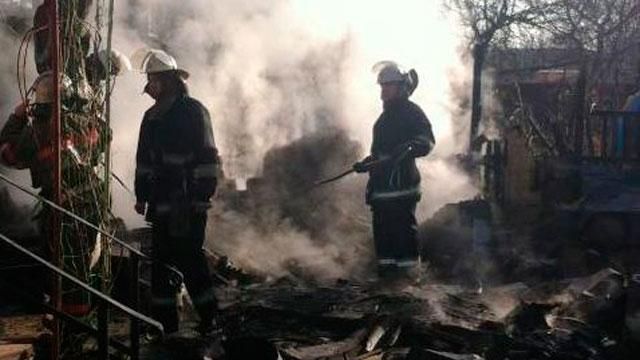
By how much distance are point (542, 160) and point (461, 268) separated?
3031 mm

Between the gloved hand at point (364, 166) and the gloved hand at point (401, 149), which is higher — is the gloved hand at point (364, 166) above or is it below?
below

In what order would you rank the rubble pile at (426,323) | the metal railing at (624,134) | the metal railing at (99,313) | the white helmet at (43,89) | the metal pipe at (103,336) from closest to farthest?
the metal railing at (99,313)
the metal pipe at (103,336)
the white helmet at (43,89)
the rubble pile at (426,323)
the metal railing at (624,134)

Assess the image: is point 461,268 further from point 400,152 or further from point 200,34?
point 200,34

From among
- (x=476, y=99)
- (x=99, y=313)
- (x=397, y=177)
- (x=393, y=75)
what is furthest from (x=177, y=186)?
(x=476, y=99)

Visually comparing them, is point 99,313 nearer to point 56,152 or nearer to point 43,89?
point 56,152

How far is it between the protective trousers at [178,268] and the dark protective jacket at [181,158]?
0.13 m

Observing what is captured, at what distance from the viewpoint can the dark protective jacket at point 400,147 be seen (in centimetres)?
738

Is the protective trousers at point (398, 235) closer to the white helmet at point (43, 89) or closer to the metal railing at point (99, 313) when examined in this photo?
the white helmet at point (43, 89)

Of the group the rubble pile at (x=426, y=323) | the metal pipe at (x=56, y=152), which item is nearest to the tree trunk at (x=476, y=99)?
the rubble pile at (x=426, y=323)

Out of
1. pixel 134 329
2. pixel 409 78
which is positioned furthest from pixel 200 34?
pixel 134 329

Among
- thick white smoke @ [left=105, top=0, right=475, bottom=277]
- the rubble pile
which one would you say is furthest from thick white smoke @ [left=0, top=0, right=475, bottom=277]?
the rubble pile

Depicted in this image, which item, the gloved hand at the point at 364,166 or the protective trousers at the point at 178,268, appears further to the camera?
the gloved hand at the point at 364,166

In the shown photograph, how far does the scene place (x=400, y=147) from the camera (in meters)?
7.41

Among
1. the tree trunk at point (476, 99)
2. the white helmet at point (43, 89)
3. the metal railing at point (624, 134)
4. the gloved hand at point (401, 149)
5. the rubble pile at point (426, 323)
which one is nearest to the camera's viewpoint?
the white helmet at point (43, 89)
